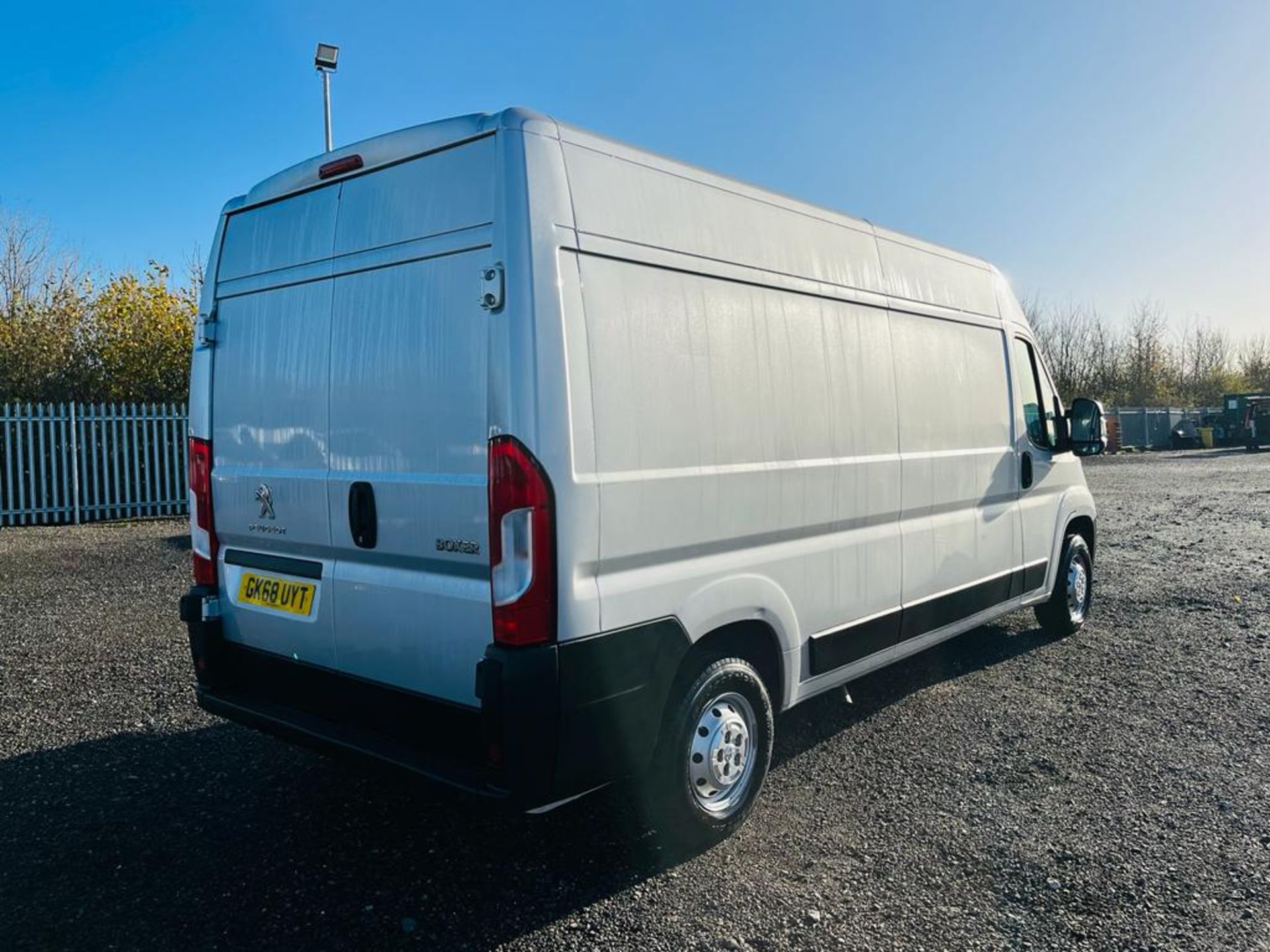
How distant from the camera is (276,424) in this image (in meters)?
3.69

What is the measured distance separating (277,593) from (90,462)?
12.0m

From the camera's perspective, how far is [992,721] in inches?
191

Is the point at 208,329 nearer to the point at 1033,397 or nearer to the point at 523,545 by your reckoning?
the point at 523,545

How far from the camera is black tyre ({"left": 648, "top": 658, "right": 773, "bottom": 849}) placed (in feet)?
10.9

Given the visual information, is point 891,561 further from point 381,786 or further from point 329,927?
point 329,927

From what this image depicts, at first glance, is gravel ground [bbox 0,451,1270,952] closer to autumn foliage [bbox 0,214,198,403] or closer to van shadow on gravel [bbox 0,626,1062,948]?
van shadow on gravel [bbox 0,626,1062,948]

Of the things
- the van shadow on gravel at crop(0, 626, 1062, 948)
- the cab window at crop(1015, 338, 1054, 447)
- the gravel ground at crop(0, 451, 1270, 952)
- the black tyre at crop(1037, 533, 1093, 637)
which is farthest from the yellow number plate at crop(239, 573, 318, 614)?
the black tyre at crop(1037, 533, 1093, 637)

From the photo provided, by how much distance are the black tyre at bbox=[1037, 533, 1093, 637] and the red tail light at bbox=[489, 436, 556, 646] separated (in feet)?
15.1

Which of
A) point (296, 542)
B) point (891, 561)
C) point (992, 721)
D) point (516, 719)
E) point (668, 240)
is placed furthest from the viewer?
point (992, 721)

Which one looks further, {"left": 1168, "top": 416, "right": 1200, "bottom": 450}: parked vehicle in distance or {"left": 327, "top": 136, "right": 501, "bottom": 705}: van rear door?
{"left": 1168, "top": 416, "right": 1200, "bottom": 450}: parked vehicle in distance

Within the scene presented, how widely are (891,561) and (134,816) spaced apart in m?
3.45

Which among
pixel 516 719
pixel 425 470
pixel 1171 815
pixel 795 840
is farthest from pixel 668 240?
pixel 1171 815

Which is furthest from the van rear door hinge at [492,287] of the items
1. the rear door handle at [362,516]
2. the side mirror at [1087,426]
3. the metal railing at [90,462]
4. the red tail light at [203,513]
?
the metal railing at [90,462]

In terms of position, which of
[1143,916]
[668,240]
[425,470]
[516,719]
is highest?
[668,240]
